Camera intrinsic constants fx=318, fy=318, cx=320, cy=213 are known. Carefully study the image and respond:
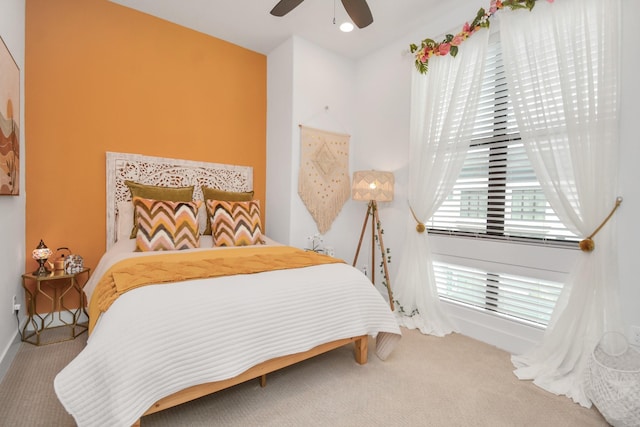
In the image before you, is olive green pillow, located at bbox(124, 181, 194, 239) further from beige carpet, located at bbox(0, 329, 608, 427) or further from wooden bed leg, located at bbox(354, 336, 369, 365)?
wooden bed leg, located at bbox(354, 336, 369, 365)

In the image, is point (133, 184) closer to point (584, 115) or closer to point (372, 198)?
point (372, 198)

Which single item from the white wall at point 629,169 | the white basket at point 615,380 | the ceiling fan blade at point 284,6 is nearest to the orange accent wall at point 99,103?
the ceiling fan blade at point 284,6

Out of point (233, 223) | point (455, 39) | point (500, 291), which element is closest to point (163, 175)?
Answer: point (233, 223)

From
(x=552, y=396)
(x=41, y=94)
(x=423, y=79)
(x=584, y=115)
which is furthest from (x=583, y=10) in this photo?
(x=41, y=94)

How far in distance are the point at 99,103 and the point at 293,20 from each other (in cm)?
199

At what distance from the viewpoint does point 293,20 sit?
3150 millimetres

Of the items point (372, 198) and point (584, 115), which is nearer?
point (584, 115)

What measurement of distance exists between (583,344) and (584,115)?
1432mm

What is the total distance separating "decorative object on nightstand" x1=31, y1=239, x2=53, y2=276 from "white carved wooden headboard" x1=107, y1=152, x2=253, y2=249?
1.63 feet

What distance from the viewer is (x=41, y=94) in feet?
8.70

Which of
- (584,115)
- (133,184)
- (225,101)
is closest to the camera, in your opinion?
(584,115)

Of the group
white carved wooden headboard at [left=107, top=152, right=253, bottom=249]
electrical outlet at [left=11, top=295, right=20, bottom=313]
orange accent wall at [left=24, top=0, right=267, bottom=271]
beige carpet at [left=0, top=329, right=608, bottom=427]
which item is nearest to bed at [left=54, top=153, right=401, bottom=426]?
beige carpet at [left=0, top=329, right=608, bottom=427]

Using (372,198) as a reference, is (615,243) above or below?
below

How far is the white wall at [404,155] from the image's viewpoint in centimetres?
190
